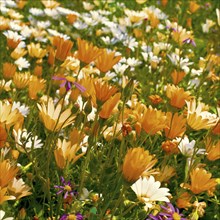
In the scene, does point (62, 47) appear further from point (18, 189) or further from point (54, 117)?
point (18, 189)

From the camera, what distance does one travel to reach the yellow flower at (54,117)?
1.61 m

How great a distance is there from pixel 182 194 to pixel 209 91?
1.66 meters

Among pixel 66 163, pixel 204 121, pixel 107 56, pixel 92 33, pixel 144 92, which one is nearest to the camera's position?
pixel 66 163

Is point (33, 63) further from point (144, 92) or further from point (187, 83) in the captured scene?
point (187, 83)

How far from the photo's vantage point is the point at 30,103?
2.49 meters

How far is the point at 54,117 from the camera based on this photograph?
175 cm

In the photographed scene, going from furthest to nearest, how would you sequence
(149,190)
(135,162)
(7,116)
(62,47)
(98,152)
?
(98,152) → (62,47) → (7,116) → (149,190) → (135,162)

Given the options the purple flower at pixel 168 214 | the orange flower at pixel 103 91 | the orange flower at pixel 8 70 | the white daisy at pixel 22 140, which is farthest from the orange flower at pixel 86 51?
the purple flower at pixel 168 214

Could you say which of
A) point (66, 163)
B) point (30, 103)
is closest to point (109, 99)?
point (66, 163)

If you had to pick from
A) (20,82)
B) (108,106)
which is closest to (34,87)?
(20,82)

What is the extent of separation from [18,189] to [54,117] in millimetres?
302

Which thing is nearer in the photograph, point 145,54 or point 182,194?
point 182,194

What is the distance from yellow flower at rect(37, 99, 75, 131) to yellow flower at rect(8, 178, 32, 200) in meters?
0.22

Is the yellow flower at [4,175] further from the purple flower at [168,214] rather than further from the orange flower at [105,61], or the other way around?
the orange flower at [105,61]
